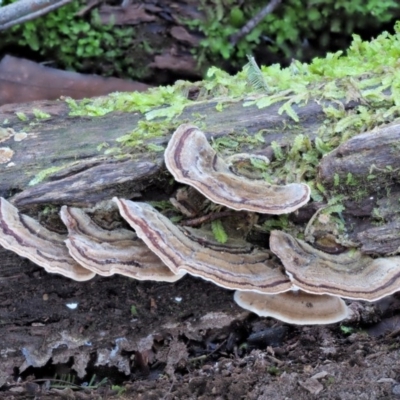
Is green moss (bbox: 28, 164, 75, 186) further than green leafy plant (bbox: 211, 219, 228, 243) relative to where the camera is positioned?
Yes

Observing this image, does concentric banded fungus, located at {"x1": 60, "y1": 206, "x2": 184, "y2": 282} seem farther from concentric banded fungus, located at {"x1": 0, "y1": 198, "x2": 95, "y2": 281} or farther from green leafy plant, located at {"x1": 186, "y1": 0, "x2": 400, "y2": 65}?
green leafy plant, located at {"x1": 186, "y1": 0, "x2": 400, "y2": 65}

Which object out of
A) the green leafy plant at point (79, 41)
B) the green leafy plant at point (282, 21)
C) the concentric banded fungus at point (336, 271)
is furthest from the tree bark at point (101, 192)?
the green leafy plant at point (282, 21)

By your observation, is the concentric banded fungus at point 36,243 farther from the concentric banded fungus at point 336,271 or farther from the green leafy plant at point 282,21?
the green leafy plant at point 282,21

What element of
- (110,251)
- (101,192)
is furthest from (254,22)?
(110,251)

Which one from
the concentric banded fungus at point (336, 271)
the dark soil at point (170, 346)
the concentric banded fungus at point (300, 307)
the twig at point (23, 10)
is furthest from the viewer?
the twig at point (23, 10)

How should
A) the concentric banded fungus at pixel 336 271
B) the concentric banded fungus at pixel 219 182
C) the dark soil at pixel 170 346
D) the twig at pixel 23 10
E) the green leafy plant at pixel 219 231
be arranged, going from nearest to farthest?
1. the concentric banded fungus at pixel 219 182
2. the concentric banded fungus at pixel 336 271
3. the green leafy plant at pixel 219 231
4. the dark soil at pixel 170 346
5. the twig at pixel 23 10

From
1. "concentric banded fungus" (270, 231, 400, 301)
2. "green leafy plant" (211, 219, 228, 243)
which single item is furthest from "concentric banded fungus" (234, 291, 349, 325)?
"green leafy plant" (211, 219, 228, 243)
